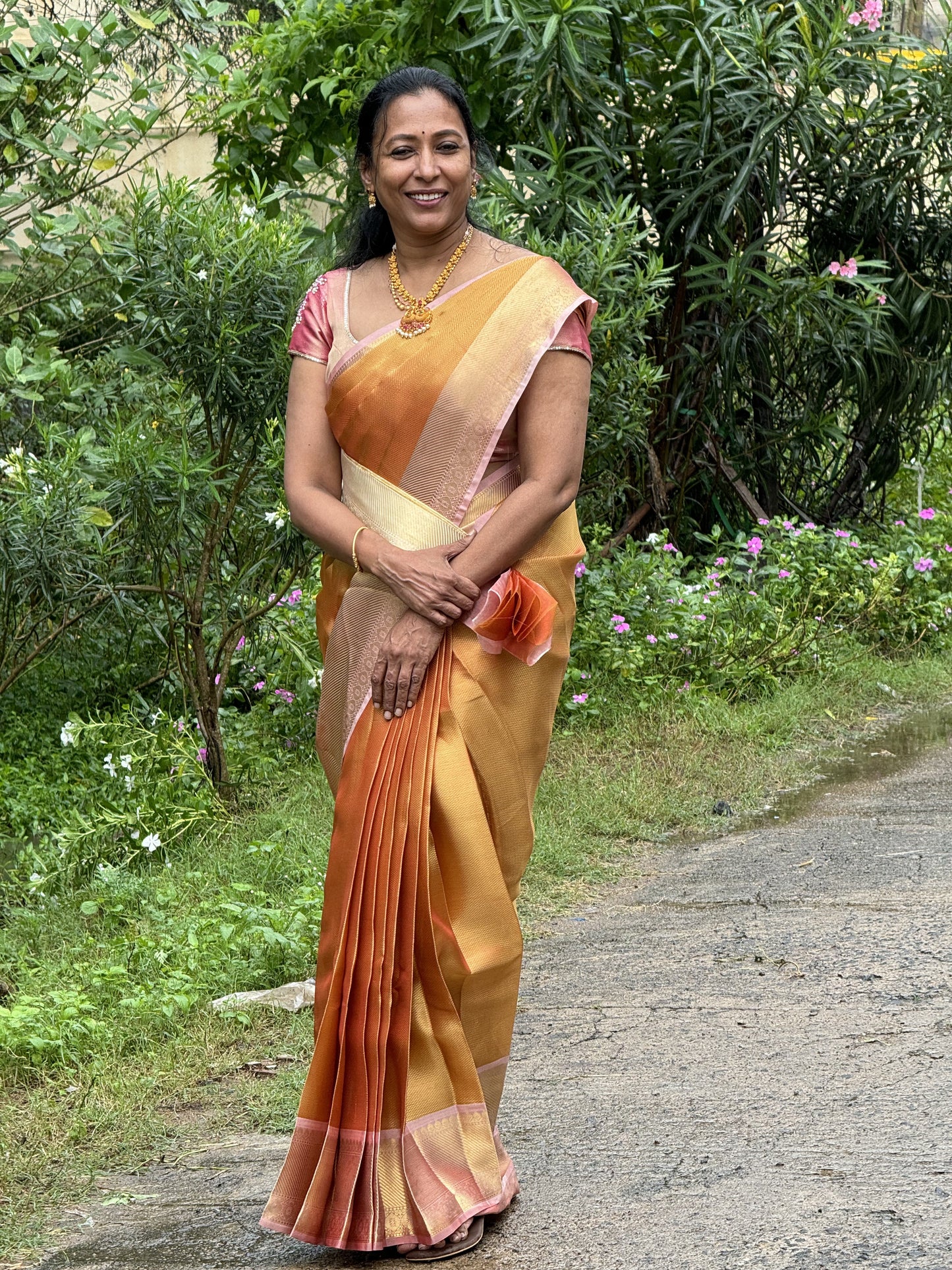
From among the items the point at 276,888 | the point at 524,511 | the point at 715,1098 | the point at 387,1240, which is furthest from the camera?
the point at 276,888

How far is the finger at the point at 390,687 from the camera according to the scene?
262 cm

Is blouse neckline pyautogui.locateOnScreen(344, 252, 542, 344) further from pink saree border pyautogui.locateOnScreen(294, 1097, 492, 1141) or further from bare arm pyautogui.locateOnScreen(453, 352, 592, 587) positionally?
pink saree border pyautogui.locateOnScreen(294, 1097, 492, 1141)

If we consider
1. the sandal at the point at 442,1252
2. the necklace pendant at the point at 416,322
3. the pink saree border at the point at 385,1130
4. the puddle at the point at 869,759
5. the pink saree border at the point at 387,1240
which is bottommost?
the puddle at the point at 869,759

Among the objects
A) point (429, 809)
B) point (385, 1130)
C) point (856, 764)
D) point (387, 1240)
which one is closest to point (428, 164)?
point (429, 809)

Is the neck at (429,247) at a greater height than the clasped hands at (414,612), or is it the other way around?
the neck at (429,247)

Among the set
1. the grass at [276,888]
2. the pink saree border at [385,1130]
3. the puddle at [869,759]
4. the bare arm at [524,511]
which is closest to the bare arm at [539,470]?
the bare arm at [524,511]

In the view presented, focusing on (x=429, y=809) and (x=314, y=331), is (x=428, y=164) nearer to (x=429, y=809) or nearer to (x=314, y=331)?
(x=314, y=331)

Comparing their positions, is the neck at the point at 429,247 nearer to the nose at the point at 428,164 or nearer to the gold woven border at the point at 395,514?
the nose at the point at 428,164

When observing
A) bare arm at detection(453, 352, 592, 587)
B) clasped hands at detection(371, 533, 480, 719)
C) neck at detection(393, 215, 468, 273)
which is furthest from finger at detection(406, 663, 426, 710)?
neck at detection(393, 215, 468, 273)

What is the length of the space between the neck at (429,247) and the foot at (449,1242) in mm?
1646

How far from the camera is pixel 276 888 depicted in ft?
14.4

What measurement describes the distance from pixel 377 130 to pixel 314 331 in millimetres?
368

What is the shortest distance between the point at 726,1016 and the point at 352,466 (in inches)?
65.4

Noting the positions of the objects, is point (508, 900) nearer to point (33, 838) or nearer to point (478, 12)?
point (33, 838)
